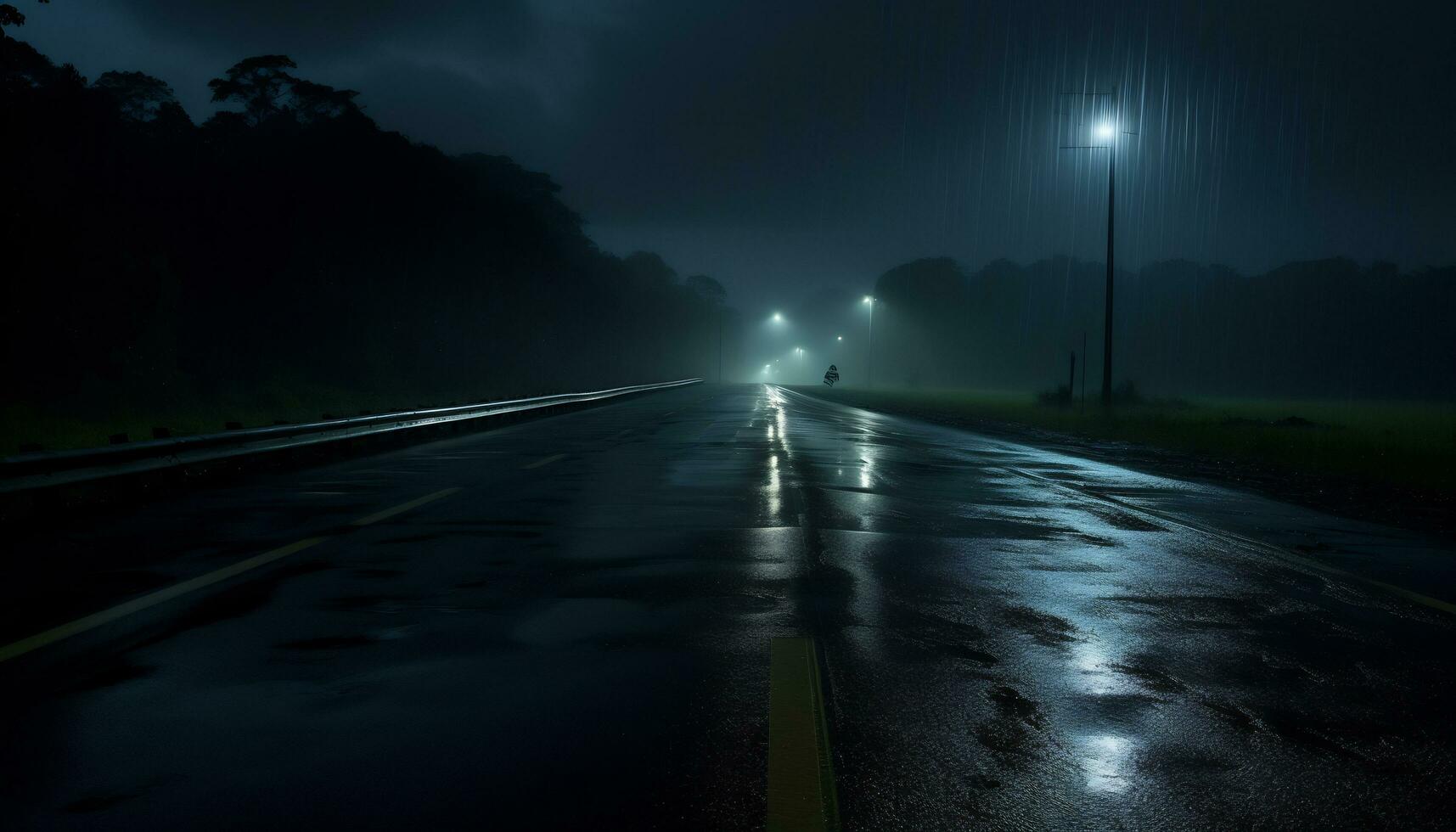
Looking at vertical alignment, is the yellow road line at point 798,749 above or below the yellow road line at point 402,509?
above

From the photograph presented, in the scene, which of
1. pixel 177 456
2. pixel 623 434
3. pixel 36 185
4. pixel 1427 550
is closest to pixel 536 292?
pixel 36 185

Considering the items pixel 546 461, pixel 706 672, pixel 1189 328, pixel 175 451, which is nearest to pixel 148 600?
pixel 706 672

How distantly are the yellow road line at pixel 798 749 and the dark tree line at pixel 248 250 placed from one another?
3156 cm

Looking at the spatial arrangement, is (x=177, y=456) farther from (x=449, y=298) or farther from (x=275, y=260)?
(x=449, y=298)

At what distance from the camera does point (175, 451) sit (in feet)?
41.7

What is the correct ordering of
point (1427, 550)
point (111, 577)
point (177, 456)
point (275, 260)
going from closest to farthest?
point (111, 577), point (1427, 550), point (177, 456), point (275, 260)

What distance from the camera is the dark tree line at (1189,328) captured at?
130125 millimetres

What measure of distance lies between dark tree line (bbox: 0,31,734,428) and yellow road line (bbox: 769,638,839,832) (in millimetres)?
31562

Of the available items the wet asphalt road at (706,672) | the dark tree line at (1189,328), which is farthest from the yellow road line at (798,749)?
the dark tree line at (1189,328)

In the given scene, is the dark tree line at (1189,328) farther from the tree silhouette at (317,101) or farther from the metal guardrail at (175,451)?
the metal guardrail at (175,451)

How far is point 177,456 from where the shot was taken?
12.8 metres

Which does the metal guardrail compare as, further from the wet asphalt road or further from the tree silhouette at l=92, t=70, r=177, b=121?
the tree silhouette at l=92, t=70, r=177, b=121

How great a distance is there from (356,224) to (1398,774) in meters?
57.4

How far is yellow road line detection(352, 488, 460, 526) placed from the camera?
1038 centimetres
